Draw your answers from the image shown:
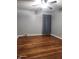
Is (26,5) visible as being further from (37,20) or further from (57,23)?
(57,23)

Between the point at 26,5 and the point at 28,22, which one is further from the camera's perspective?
the point at 28,22

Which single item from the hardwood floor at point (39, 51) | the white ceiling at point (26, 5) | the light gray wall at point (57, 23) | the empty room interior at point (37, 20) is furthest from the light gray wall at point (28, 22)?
the hardwood floor at point (39, 51)

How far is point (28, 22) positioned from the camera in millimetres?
7023

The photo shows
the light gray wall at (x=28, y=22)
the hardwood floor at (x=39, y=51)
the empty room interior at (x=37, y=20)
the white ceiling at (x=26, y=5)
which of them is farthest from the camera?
the light gray wall at (x=28, y=22)

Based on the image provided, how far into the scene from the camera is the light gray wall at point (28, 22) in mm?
6676

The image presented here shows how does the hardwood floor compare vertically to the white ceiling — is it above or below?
below

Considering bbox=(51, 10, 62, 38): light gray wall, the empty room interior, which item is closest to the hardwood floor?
bbox=(51, 10, 62, 38): light gray wall

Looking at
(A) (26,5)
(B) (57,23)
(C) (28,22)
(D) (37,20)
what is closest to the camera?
(B) (57,23)

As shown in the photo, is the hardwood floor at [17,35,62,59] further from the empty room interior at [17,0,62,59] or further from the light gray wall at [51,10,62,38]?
the empty room interior at [17,0,62,59]

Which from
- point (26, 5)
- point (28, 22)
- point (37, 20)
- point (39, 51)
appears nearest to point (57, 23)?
point (37, 20)

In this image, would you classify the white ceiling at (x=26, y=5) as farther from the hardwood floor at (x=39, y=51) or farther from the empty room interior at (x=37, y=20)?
the hardwood floor at (x=39, y=51)

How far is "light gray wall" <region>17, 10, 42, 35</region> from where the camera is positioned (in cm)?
668
